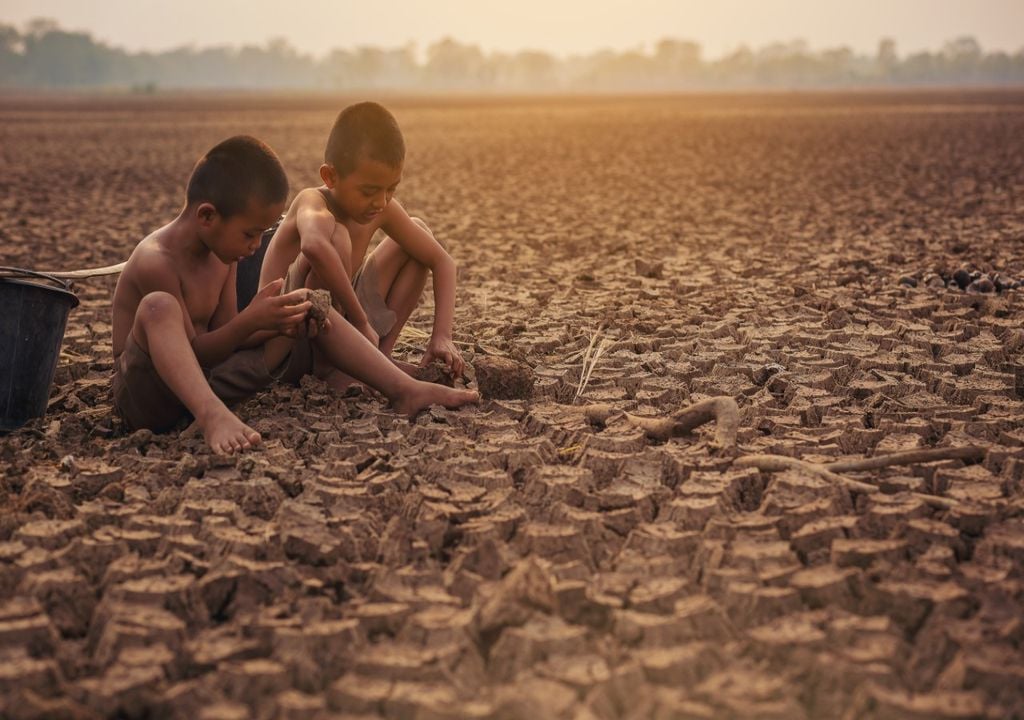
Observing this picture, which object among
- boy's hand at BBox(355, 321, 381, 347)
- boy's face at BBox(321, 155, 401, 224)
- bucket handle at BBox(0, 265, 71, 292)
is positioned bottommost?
boy's hand at BBox(355, 321, 381, 347)

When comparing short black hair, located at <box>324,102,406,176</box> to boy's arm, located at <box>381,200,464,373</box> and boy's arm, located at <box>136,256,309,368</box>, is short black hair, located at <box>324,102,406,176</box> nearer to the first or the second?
boy's arm, located at <box>381,200,464,373</box>

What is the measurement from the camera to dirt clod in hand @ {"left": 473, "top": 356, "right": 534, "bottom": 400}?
315cm

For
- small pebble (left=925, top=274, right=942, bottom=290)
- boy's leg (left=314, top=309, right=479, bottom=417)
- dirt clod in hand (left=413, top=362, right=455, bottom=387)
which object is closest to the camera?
boy's leg (left=314, top=309, right=479, bottom=417)

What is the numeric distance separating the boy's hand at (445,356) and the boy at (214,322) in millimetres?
229

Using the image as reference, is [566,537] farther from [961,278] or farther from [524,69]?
[524,69]

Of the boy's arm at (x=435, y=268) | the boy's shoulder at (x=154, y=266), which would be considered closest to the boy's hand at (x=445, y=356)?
the boy's arm at (x=435, y=268)

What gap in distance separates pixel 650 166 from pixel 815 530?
1103 centimetres

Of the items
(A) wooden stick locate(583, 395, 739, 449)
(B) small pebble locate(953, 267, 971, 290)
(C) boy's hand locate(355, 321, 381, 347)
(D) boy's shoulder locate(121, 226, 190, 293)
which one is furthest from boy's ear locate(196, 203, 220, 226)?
(B) small pebble locate(953, 267, 971, 290)

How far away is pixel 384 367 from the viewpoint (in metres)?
3.01

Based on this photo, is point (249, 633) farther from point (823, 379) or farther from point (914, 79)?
point (914, 79)

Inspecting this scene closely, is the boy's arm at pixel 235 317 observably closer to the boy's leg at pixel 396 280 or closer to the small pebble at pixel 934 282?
the boy's leg at pixel 396 280

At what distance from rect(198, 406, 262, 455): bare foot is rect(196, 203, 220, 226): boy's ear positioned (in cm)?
49

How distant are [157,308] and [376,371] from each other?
64cm

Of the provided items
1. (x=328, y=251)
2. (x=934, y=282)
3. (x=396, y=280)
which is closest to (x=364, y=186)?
(x=328, y=251)
